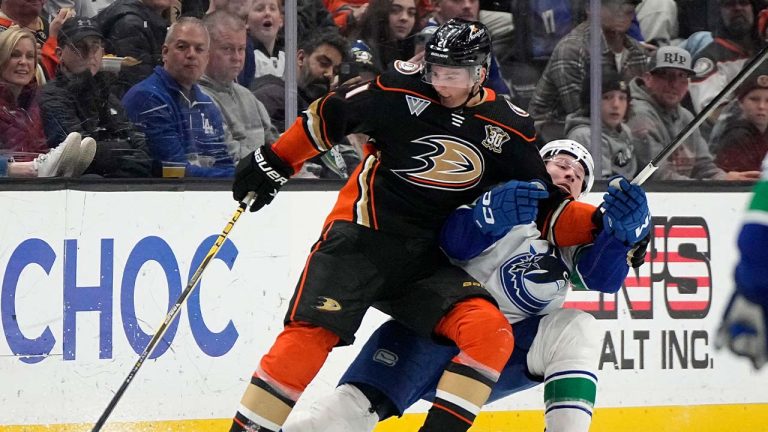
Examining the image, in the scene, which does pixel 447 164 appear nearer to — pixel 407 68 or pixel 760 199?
pixel 407 68

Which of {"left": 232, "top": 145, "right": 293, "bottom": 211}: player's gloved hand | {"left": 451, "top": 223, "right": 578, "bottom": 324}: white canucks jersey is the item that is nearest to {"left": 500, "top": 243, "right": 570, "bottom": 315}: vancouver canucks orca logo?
{"left": 451, "top": 223, "right": 578, "bottom": 324}: white canucks jersey

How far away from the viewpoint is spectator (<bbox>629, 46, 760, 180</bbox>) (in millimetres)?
4852

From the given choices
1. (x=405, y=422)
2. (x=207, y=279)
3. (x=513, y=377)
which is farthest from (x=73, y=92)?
(x=513, y=377)

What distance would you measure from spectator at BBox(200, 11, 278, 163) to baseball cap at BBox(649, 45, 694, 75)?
1.55 m

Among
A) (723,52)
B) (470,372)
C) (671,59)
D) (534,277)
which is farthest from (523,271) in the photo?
(723,52)

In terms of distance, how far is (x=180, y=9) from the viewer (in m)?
4.29

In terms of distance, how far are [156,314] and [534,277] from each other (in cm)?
154

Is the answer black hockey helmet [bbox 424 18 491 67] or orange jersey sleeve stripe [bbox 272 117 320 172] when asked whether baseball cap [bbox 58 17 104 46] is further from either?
black hockey helmet [bbox 424 18 491 67]

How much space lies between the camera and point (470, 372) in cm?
290

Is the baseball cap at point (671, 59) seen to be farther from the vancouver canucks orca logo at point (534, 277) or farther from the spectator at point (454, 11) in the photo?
the vancouver canucks orca logo at point (534, 277)

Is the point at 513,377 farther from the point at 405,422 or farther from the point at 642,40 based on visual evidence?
the point at 642,40

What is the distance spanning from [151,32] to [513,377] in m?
1.86

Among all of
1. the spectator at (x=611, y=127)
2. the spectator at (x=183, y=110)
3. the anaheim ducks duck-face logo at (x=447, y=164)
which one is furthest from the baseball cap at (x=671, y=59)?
the anaheim ducks duck-face logo at (x=447, y=164)

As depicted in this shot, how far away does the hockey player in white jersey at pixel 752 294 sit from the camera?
1787mm
